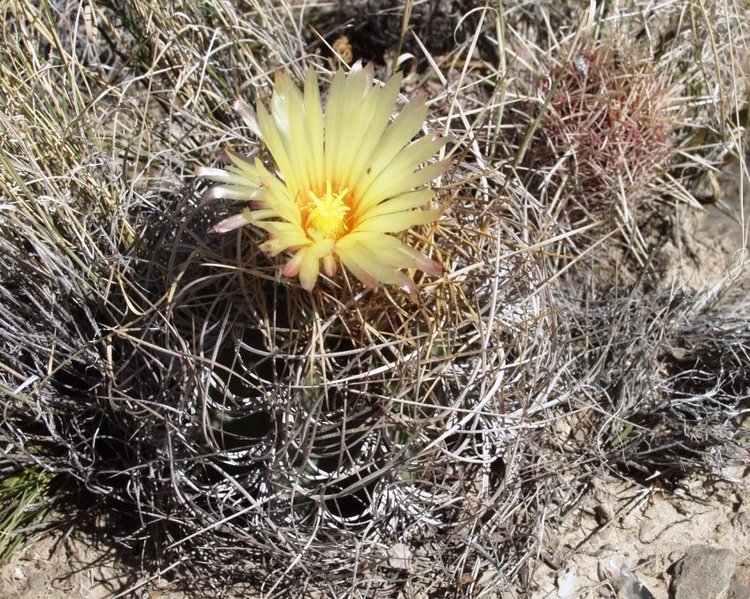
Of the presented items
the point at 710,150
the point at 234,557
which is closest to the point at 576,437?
the point at 234,557

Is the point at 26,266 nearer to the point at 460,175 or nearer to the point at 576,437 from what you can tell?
the point at 460,175

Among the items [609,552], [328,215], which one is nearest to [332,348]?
[328,215]

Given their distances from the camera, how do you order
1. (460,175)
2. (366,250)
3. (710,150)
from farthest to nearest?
(710,150), (460,175), (366,250)

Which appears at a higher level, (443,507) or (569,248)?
(569,248)

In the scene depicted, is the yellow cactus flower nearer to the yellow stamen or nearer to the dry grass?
the yellow stamen

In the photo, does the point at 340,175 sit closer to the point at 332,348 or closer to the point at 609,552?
the point at 332,348

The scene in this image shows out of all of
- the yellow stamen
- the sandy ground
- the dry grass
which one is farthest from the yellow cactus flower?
the sandy ground

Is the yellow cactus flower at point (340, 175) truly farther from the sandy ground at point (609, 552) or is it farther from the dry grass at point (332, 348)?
the sandy ground at point (609, 552)
